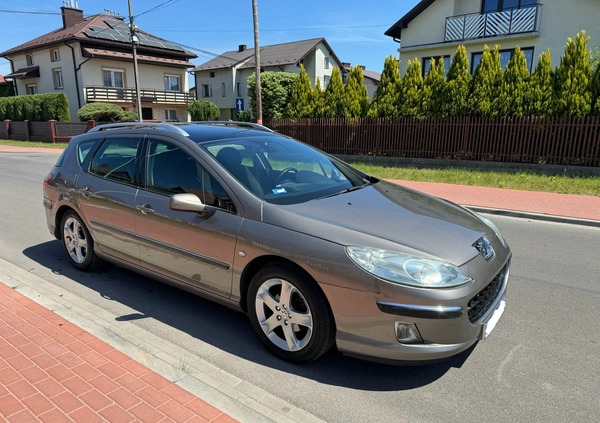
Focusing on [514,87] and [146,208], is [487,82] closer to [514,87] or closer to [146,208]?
[514,87]

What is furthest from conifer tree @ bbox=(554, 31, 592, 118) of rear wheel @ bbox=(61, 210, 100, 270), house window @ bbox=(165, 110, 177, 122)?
house window @ bbox=(165, 110, 177, 122)

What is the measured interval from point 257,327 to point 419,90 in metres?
14.0

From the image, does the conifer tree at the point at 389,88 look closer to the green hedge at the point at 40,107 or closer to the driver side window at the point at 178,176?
the driver side window at the point at 178,176

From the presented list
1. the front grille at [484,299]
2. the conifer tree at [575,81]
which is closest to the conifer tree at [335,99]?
the conifer tree at [575,81]

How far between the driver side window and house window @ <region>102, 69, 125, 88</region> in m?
33.7

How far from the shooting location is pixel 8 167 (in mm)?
15328

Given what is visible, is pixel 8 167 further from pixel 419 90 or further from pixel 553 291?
pixel 553 291

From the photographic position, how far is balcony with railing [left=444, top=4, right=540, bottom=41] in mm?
20328

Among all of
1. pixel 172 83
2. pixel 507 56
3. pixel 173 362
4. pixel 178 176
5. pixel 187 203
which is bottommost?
pixel 173 362

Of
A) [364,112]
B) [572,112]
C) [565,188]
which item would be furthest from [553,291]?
[364,112]

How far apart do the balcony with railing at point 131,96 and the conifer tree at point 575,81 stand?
1191 inches

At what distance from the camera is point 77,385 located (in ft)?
8.43

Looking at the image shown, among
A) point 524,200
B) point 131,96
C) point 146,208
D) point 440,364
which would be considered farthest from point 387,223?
point 131,96

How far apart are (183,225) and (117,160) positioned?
4.59 ft
